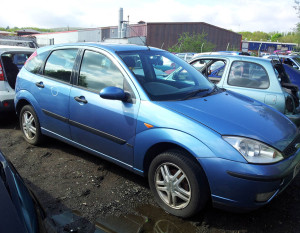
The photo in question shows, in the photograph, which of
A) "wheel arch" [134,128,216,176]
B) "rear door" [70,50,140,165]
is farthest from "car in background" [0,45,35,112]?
"wheel arch" [134,128,216,176]

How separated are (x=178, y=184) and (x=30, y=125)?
2754 millimetres

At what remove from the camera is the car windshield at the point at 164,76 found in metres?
3.15

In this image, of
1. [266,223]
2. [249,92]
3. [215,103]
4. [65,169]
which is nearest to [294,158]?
[266,223]

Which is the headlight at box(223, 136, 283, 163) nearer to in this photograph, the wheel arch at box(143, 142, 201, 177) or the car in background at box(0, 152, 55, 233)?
the wheel arch at box(143, 142, 201, 177)

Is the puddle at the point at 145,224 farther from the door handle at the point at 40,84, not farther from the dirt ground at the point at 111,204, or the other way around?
the door handle at the point at 40,84

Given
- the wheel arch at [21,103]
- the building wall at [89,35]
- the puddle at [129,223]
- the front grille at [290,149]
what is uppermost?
the building wall at [89,35]

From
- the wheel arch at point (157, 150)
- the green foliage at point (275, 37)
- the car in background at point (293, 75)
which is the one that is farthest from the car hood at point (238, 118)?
the green foliage at point (275, 37)

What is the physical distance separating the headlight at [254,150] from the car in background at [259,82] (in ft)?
7.69

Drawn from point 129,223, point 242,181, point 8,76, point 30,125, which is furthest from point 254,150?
point 8,76

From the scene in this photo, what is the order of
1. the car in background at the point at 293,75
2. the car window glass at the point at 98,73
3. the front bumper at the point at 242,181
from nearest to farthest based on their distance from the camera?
the front bumper at the point at 242,181
the car window glass at the point at 98,73
the car in background at the point at 293,75

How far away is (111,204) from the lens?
298 centimetres

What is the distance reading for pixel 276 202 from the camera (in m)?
3.10

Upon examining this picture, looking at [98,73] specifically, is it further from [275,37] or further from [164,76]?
[275,37]

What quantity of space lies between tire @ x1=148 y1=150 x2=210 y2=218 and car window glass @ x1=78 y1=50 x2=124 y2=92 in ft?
3.34
